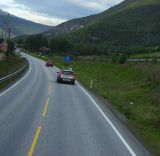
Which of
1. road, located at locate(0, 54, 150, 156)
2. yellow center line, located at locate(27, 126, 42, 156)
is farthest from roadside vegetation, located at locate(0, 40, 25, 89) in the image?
yellow center line, located at locate(27, 126, 42, 156)

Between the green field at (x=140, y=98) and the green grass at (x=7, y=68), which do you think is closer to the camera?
the green field at (x=140, y=98)

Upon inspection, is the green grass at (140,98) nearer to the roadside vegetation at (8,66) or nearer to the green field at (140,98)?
the green field at (140,98)

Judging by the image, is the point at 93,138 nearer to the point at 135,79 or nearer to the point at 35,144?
the point at 35,144

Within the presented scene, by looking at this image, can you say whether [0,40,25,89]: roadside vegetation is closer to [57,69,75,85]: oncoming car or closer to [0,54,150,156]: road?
[57,69,75,85]: oncoming car

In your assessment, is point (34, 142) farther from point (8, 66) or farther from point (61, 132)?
point (8, 66)

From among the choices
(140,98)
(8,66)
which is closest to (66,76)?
(140,98)

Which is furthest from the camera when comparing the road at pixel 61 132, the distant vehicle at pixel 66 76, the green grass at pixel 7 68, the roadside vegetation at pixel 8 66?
the distant vehicle at pixel 66 76

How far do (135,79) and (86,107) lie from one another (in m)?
19.0

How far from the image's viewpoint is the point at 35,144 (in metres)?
13.5

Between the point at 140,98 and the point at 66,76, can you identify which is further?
the point at 66,76

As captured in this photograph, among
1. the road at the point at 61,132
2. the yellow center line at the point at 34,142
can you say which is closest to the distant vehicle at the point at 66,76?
the road at the point at 61,132

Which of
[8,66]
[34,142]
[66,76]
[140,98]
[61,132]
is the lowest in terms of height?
[8,66]

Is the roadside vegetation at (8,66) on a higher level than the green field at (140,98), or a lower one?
lower

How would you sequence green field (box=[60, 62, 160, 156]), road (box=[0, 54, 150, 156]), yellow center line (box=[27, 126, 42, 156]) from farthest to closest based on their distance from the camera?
green field (box=[60, 62, 160, 156]) < road (box=[0, 54, 150, 156]) < yellow center line (box=[27, 126, 42, 156])
